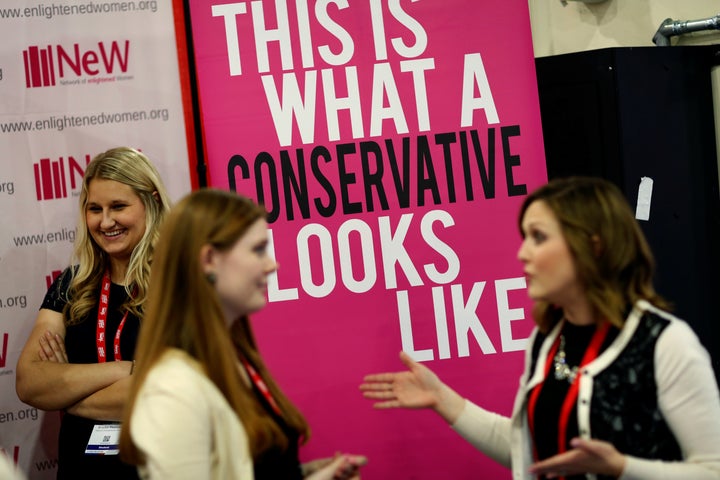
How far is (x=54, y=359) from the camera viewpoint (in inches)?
130

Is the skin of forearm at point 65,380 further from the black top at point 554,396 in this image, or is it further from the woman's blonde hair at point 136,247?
the black top at point 554,396

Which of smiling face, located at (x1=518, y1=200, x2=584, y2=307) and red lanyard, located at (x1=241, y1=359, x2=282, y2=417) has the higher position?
smiling face, located at (x1=518, y1=200, x2=584, y2=307)

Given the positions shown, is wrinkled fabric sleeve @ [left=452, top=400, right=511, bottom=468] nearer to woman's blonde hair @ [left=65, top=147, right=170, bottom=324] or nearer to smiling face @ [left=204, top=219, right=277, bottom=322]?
smiling face @ [left=204, top=219, right=277, bottom=322]

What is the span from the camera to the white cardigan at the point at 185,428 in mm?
1834

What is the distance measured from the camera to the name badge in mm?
3172

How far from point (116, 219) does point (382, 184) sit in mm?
1031

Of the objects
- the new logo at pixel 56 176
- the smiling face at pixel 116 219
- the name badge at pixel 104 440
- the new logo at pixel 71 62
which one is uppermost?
the new logo at pixel 71 62

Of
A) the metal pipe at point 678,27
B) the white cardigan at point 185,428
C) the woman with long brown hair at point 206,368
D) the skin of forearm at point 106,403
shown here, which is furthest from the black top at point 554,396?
the metal pipe at point 678,27

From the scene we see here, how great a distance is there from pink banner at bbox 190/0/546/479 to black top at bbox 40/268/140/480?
22.9 inches

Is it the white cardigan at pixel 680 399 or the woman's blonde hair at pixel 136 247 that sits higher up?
the woman's blonde hair at pixel 136 247

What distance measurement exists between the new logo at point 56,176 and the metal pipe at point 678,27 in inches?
112

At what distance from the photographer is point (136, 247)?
3340 mm

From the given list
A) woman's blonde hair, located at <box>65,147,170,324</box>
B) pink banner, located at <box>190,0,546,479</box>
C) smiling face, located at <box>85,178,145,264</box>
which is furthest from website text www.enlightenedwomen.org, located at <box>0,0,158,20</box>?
smiling face, located at <box>85,178,145,264</box>

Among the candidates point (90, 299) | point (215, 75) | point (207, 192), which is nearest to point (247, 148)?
point (215, 75)
